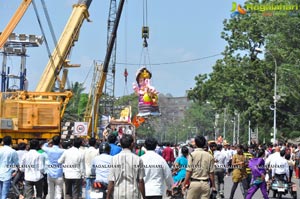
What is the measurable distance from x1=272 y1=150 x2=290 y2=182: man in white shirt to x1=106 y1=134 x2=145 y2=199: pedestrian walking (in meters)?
11.9

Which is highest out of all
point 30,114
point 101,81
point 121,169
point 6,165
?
point 101,81

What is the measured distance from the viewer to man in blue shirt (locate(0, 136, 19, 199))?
587 inches

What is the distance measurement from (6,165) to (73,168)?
179cm

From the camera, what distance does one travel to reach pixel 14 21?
3303 centimetres

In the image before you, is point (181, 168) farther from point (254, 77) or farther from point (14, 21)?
point (254, 77)

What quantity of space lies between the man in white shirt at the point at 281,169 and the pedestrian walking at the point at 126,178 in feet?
39.2

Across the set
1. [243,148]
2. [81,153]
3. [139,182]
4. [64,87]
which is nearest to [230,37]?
[64,87]

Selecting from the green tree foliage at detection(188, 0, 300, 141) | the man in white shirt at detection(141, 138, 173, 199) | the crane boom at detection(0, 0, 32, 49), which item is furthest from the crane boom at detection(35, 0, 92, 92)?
the man in white shirt at detection(141, 138, 173, 199)

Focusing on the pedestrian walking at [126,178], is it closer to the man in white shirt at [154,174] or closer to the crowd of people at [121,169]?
the crowd of people at [121,169]

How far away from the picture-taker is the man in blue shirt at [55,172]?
1627cm

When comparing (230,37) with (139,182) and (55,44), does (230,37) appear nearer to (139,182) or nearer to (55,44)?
(55,44)

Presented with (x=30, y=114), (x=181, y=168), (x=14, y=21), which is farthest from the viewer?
(x=14, y=21)

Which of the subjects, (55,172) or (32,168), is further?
(55,172)

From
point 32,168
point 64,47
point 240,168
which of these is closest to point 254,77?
point 64,47
